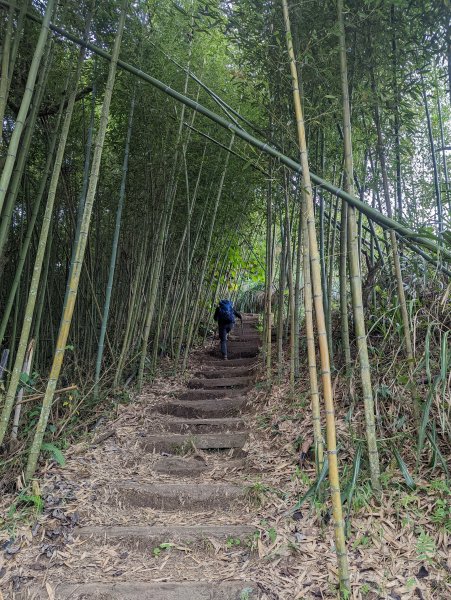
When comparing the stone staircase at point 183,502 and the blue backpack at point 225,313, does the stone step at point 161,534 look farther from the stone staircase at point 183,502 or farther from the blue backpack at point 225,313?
the blue backpack at point 225,313

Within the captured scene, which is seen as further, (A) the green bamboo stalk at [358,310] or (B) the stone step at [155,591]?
(A) the green bamboo stalk at [358,310]

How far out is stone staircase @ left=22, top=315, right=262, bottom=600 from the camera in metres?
1.78

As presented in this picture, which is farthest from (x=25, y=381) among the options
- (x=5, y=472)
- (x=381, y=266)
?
(x=381, y=266)

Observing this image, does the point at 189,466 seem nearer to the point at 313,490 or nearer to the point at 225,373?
the point at 313,490

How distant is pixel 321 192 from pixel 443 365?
1.64 m

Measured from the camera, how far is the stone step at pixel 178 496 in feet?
A: 8.08

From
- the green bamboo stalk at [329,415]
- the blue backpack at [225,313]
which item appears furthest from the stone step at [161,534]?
the blue backpack at [225,313]

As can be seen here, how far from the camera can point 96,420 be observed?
3.46 metres

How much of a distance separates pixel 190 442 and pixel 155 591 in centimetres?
142

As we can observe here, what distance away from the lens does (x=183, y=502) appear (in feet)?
8.18

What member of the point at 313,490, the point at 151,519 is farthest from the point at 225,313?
the point at 313,490

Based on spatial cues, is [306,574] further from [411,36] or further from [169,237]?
[169,237]

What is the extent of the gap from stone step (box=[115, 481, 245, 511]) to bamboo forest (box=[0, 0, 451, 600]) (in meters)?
0.01

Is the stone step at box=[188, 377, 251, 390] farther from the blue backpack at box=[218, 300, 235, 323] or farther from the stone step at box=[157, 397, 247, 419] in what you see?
the blue backpack at box=[218, 300, 235, 323]
